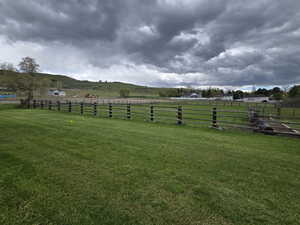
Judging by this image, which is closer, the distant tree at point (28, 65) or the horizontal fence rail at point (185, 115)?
the horizontal fence rail at point (185, 115)

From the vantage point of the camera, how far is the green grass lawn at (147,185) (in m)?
2.03

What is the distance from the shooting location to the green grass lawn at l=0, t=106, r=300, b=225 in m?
2.03

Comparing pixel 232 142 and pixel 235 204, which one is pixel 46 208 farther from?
pixel 232 142

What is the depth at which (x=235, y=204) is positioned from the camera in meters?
2.27

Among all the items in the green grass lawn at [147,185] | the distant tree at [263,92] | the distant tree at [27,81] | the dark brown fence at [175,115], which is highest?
the distant tree at [263,92]

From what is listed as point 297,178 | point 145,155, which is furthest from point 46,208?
point 297,178

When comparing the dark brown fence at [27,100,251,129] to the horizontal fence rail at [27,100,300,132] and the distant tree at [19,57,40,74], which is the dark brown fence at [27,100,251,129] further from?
the distant tree at [19,57,40,74]

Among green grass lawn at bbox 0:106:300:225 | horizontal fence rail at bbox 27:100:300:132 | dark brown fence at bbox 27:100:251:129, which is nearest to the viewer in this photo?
green grass lawn at bbox 0:106:300:225

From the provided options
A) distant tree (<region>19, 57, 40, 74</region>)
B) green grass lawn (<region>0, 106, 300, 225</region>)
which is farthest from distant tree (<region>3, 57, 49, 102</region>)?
green grass lawn (<region>0, 106, 300, 225</region>)

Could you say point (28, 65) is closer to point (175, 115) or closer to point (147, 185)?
point (175, 115)

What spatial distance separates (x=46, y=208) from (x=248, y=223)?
8.53 ft

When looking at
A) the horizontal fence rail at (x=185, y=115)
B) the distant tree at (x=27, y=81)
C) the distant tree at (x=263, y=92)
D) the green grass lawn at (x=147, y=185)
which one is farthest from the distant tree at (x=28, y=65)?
the distant tree at (x=263, y=92)

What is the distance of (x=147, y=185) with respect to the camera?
2.71m

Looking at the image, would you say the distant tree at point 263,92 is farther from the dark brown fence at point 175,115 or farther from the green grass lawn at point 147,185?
the green grass lawn at point 147,185
